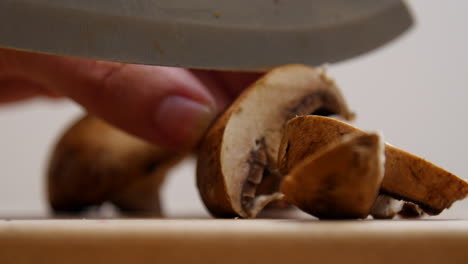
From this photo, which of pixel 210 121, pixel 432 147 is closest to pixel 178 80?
pixel 210 121


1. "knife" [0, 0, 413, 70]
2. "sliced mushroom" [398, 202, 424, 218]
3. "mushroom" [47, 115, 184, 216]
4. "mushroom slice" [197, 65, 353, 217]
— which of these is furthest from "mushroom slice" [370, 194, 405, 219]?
"mushroom" [47, 115, 184, 216]

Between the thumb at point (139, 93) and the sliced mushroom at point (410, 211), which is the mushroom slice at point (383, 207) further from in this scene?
the thumb at point (139, 93)

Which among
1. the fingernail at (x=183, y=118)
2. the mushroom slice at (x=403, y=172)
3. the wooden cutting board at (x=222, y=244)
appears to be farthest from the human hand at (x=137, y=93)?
the wooden cutting board at (x=222, y=244)

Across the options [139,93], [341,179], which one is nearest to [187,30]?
[139,93]

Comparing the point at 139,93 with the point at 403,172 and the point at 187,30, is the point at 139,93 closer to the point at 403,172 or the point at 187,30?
the point at 187,30

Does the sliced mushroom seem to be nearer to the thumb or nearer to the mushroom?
the thumb

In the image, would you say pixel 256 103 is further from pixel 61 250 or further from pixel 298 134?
pixel 61 250
